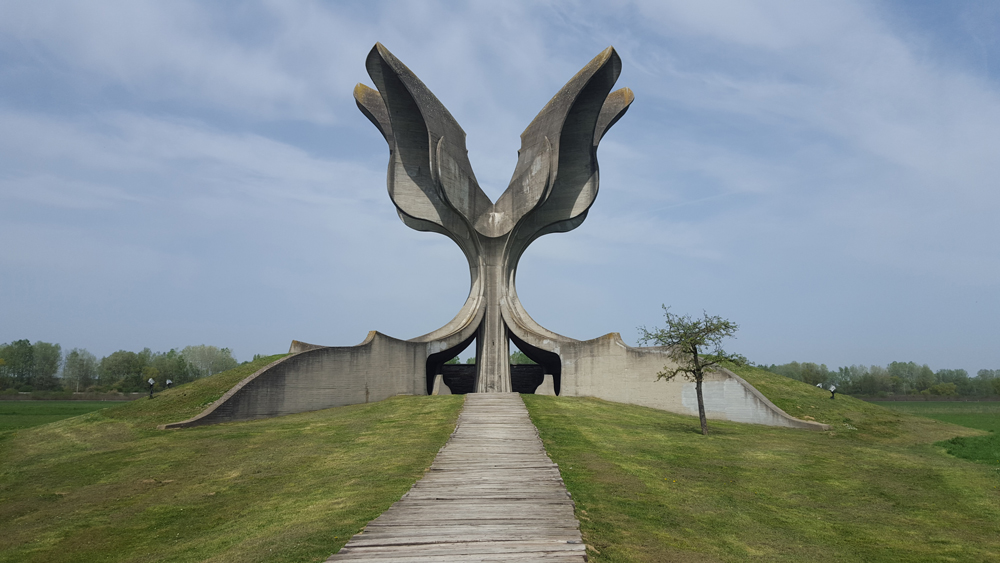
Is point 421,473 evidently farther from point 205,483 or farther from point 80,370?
point 80,370

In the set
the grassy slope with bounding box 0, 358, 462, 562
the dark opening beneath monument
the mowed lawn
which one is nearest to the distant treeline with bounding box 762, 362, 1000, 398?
the mowed lawn

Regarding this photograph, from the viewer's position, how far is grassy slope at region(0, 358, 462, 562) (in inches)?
305

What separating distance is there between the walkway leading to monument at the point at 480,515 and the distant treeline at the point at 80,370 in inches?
2480

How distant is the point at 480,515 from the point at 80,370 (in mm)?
82875

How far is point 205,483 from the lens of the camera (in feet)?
37.1

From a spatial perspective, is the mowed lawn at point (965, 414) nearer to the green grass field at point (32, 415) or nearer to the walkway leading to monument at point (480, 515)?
the walkway leading to monument at point (480, 515)

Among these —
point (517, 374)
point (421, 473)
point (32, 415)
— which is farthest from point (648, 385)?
point (32, 415)

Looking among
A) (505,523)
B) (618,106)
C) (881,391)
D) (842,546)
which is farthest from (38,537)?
(881,391)

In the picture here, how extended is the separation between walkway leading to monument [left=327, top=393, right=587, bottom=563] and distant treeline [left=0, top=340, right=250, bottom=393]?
63.0 meters

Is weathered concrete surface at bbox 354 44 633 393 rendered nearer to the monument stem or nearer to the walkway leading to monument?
the monument stem

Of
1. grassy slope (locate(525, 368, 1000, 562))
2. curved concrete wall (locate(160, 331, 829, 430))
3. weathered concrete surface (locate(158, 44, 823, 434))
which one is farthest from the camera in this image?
weathered concrete surface (locate(158, 44, 823, 434))

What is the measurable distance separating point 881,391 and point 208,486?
79.5 metres

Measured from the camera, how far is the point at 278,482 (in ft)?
36.0

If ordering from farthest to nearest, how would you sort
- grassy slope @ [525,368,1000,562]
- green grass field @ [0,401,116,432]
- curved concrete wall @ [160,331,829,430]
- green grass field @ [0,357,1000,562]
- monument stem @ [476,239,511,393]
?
monument stem @ [476,239,511,393] → green grass field @ [0,401,116,432] → curved concrete wall @ [160,331,829,430] → green grass field @ [0,357,1000,562] → grassy slope @ [525,368,1000,562]
